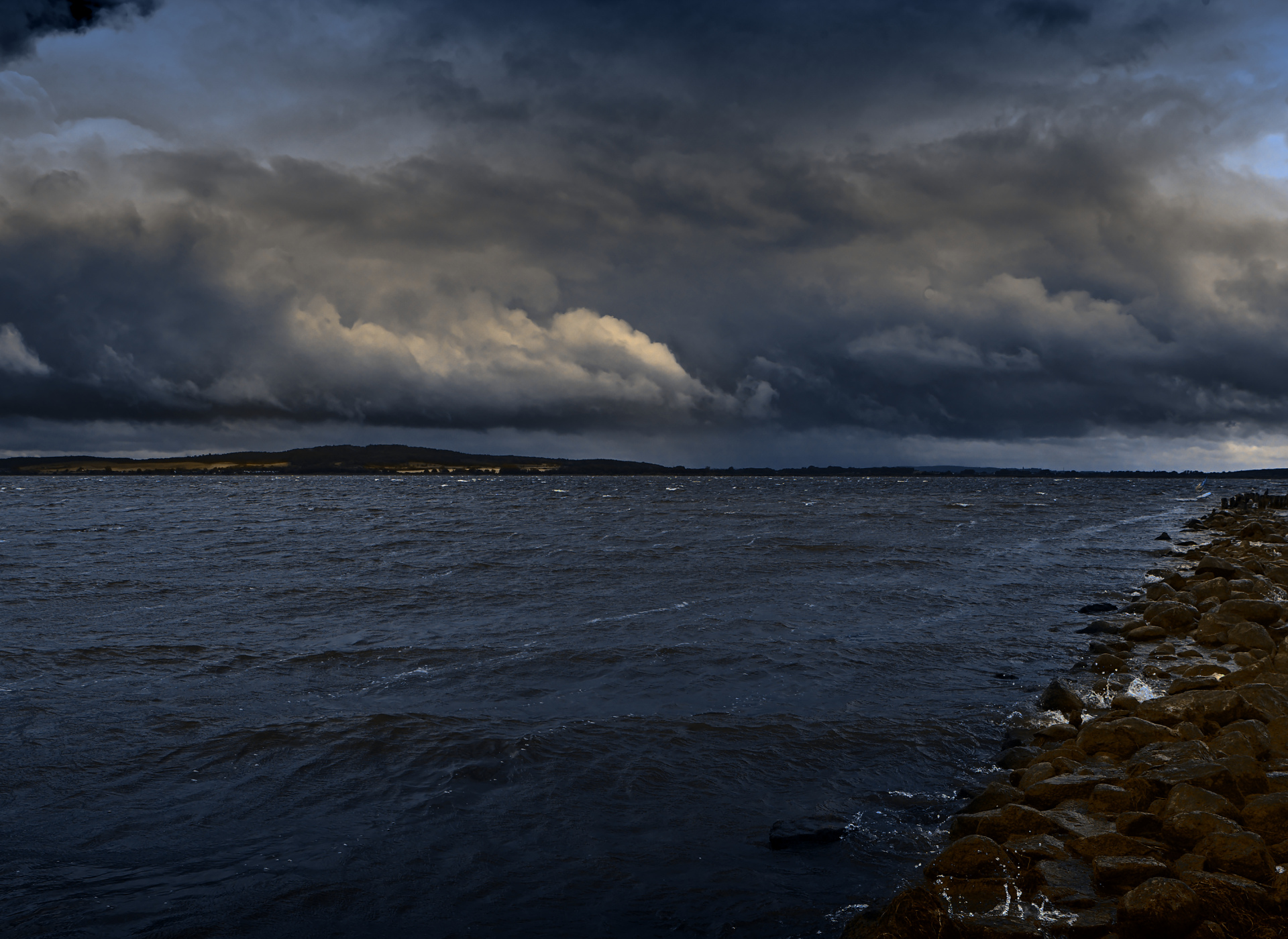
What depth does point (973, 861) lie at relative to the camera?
6453 millimetres

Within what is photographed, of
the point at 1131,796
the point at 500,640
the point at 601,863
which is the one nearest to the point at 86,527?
the point at 500,640

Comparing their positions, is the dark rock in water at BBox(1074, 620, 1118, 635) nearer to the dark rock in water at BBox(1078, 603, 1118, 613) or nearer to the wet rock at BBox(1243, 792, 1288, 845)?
the dark rock in water at BBox(1078, 603, 1118, 613)

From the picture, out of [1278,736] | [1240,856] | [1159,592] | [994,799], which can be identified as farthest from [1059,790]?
[1159,592]

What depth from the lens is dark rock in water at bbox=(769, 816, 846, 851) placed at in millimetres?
7684

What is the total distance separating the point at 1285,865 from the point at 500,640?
13483mm

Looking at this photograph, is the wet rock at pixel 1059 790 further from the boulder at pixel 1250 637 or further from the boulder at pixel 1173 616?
the boulder at pixel 1173 616

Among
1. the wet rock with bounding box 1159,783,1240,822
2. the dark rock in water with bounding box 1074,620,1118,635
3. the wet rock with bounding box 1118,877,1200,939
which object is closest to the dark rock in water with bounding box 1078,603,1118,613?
the dark rock in water with bounding box 1074,620,1118,635

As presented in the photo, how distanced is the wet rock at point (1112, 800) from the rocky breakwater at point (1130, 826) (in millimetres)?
13

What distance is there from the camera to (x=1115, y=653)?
15.4m

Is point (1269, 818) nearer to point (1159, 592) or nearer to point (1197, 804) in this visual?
point (1197, 804)

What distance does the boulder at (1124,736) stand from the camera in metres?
8.96

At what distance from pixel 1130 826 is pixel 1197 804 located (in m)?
0.59

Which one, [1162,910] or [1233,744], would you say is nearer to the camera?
[1162,910]

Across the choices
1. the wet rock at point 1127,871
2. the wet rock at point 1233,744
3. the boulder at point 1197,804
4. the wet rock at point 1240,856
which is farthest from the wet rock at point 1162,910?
the wet rock at point 1233,744
